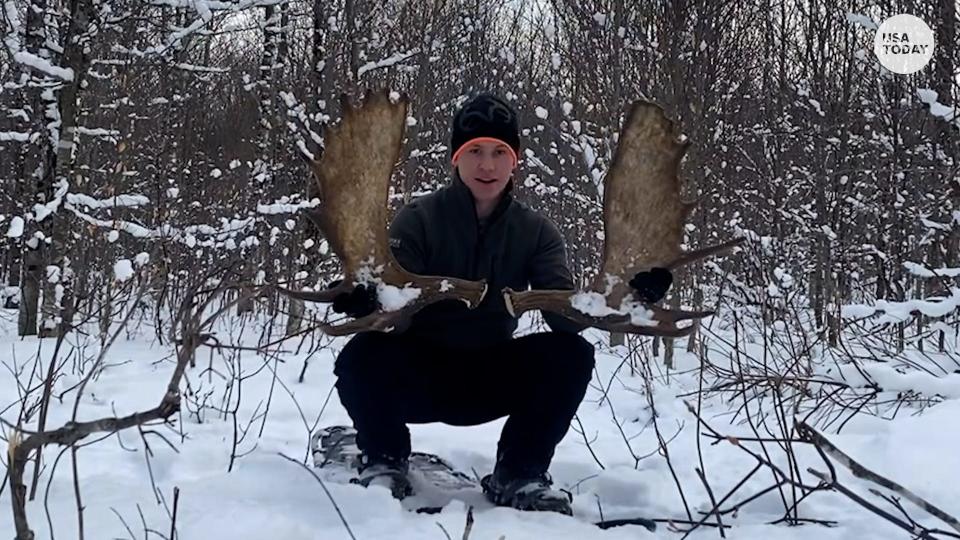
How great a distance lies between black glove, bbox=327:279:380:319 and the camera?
2447mm

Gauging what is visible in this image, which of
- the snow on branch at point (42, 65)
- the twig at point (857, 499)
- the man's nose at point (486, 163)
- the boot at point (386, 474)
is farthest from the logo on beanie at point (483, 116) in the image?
the snow on branch at point (42, 65)

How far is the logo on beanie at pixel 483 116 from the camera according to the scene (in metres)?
2.92

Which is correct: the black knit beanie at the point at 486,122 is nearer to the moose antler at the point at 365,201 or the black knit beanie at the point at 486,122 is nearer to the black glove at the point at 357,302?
the moose antler at the point at 365,201

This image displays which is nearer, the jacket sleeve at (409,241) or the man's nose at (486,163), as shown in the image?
the jacket sleeve at (409,241)

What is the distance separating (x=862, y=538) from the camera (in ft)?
7.00

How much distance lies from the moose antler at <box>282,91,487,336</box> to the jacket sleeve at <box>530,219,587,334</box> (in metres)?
0.42

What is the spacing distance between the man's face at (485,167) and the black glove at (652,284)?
2.32ft

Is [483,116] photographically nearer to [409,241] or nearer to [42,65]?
[409,241]

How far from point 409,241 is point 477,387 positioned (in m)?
0.53

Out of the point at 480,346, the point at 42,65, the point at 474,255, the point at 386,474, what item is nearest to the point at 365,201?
the point at 474,255

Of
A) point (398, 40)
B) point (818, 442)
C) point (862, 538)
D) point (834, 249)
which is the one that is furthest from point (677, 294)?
point (818, 442)

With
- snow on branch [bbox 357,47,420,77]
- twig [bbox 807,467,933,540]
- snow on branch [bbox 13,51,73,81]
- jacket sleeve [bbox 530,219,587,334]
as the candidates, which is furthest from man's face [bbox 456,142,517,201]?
snow on branch [bbox 357,47,420,77]

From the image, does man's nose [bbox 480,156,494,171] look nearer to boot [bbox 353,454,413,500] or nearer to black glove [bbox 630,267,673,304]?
black glove [bbox 630,267,673,304]

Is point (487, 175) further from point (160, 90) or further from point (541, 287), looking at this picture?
point (160, 90)
